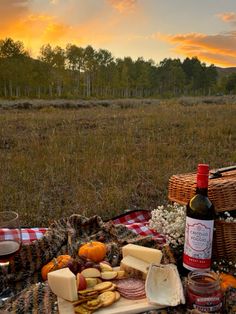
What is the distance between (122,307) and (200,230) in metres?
0.51

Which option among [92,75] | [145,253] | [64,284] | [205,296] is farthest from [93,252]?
[92,75]

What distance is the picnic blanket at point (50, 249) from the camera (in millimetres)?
1798

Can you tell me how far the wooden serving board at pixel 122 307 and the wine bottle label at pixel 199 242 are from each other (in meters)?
0.34

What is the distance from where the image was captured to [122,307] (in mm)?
1683

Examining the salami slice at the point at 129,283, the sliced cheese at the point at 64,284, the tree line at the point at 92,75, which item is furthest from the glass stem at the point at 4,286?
the tree line at the point at 92,75

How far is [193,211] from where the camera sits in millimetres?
1950

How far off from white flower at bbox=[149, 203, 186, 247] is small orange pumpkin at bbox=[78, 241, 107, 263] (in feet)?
1.20

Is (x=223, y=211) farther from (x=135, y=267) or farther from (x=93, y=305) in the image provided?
(x=93, y=305)

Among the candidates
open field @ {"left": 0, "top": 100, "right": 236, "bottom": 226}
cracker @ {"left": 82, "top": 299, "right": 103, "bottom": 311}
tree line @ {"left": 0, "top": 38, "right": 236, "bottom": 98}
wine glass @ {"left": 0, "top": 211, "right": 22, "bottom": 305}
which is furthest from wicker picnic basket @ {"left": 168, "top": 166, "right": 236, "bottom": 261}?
tree line @ {"left": 0, "top": 38, "right": 236, "bottom": 98}

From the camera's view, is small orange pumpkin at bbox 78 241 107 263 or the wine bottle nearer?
the wine bottle

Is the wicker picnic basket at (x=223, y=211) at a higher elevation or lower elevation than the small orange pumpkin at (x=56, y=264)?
higher

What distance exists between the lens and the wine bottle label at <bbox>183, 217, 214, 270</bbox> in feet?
6.26

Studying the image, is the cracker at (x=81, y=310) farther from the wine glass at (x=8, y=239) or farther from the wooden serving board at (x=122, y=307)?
the wine glass at (x=8, y=239)

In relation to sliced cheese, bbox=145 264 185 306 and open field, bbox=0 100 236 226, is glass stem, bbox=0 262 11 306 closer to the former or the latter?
sliced cheese, bbox=145 264 185 306
